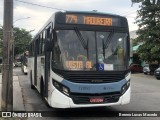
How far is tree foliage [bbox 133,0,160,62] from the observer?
38.7 metres

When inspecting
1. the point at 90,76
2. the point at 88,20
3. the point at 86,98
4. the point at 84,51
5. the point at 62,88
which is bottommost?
the point at 86,98

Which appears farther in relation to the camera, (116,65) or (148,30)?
(148,30)

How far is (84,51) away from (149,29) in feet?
99.4

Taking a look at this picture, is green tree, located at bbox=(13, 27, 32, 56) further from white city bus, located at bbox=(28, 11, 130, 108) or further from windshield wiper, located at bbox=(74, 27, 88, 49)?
windshield wiper, located at bbox=(74, 27, 88, 49)

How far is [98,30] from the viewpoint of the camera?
424 inches

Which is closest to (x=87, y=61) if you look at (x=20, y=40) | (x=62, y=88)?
(x=62, y=88)

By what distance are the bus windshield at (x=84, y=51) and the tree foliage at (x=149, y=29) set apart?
27998mm

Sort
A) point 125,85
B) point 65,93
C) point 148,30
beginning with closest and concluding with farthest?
1. point 65,93
2. point 125,85
3. point 148,30

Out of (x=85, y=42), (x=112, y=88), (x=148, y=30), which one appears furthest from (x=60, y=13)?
(x=148, y=30)

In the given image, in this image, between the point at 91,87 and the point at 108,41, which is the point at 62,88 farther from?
the point at 108,41

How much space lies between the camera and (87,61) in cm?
1044

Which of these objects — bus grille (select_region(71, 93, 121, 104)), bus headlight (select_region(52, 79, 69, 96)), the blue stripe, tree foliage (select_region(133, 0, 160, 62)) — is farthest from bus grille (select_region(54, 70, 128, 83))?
tree foliage (select_region(133, 0, 160, 62))

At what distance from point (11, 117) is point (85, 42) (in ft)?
10.4

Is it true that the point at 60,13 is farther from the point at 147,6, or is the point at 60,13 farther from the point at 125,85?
A: the point at 147,6
